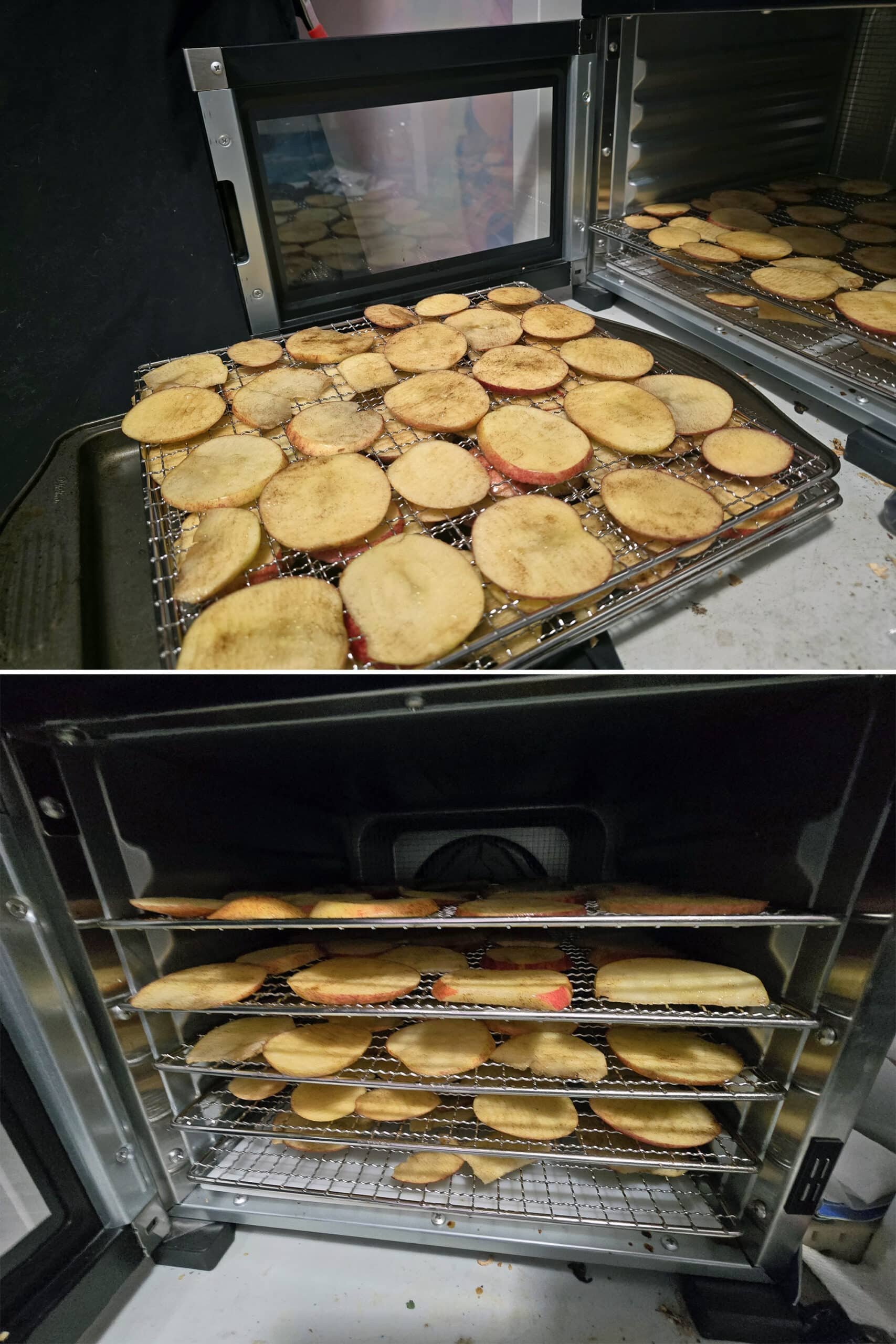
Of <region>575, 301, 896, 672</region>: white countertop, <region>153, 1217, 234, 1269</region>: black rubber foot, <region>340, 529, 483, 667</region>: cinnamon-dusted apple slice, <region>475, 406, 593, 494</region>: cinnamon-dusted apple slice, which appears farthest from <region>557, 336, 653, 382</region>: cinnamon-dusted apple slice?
<region>153, 1217, 234, 1269</region>: black rubber foot

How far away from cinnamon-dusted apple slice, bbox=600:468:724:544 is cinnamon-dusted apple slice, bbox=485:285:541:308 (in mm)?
A: 569

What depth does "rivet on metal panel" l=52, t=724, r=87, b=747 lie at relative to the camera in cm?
74

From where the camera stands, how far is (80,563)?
36.5 inches

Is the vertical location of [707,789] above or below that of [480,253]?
below

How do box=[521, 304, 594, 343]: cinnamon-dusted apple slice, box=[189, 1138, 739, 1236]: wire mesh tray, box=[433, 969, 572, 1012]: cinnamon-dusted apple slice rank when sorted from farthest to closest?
box=[521, 304, 594, 343]: cinnamon-dusted apple slice
box=[189, 1138, 739, 1236]: wire mesh tray
box=[433, 969, 572, 1012]: cinnamon-dusted apple slice

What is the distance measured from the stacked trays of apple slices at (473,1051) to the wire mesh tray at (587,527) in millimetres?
301

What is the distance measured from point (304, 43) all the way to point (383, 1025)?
4.67ft

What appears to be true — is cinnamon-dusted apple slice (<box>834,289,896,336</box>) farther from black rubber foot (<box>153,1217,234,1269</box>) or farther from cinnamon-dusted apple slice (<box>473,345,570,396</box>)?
black rubber foot (<box>153,1217,234,1269</box>)

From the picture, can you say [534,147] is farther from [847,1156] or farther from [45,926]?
[847,1156]

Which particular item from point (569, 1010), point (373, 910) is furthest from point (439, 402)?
point (569, 1010)

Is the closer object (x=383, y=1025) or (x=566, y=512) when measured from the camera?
(x=566, y=512)

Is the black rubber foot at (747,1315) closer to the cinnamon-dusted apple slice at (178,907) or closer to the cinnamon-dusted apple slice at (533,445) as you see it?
the cinnamon-dusted apple slice at (178,907)

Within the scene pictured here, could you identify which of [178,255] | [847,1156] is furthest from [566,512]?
[178,255]

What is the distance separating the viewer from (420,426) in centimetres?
108
